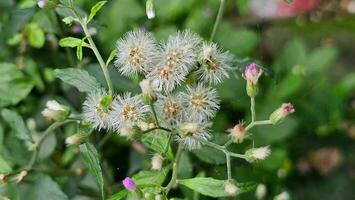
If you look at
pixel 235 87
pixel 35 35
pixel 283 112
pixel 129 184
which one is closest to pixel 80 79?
pixel 129 184

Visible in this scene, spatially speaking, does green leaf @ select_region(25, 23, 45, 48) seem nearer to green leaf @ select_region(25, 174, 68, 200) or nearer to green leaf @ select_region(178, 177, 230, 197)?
green leaf @ select_region(25, 174, 68, 200)

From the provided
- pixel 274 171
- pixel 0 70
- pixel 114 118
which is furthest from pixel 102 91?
pixel 274 171

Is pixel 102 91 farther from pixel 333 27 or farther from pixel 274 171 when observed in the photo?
pixel 333 27

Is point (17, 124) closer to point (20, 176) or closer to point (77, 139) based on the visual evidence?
point (20, 176)

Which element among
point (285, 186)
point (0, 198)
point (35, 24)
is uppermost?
point (35, 24)

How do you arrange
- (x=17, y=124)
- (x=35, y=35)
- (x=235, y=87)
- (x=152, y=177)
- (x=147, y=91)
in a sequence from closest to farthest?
(x=147, y=91), (x=152, y=177), (x=17, y=124), (x=35, y=35), (x=235, y=87)
